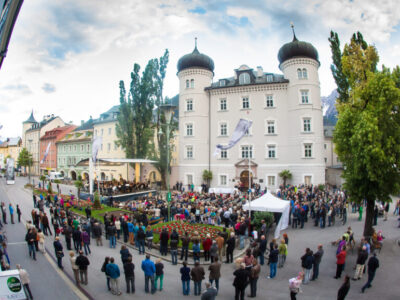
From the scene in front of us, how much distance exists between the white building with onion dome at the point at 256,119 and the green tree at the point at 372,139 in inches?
747

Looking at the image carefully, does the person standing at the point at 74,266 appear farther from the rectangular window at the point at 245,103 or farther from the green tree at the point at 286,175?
the rectangular window at the point at 245,103

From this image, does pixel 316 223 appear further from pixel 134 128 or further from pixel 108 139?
pixel 108 139

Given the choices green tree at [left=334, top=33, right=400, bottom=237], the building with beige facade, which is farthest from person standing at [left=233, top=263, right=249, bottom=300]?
the building with beige facade

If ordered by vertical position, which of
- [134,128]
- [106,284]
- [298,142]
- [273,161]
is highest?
[134,128]

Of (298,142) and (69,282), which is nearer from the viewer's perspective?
(69,282)

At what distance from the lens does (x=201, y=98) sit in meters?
38.9

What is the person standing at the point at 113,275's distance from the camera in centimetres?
933

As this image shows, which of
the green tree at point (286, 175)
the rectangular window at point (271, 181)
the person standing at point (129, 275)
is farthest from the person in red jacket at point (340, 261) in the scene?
the rectangular window at point (271, 181)

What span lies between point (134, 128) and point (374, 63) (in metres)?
30.1

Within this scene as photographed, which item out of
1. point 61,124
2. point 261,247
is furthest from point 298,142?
point 61,124

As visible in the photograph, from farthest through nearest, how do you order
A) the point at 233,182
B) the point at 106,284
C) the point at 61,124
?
the point at 61,124
the point at 233,182
the point at 106,284

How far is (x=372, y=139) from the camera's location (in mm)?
12438

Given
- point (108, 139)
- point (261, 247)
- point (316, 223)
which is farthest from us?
point (108, 139)

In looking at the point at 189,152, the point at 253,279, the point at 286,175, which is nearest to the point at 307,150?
the point at 286,175
